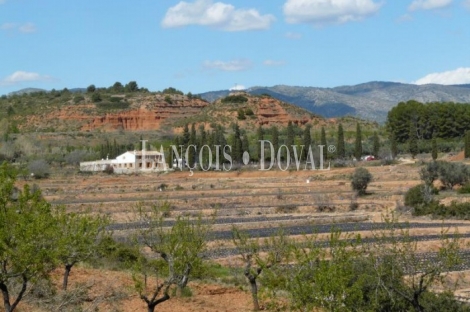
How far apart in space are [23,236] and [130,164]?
8109 cm

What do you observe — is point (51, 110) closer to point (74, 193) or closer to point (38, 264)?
point (74, 193)

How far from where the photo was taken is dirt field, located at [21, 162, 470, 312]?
24562 mm

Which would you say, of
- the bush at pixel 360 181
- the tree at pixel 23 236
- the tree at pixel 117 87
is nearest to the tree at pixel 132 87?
the tree at pixel 117 87

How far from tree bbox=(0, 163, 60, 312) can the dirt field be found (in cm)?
571

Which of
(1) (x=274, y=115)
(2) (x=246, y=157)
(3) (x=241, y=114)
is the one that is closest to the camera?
(2) (x=246, y=157)

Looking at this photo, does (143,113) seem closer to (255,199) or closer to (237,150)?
(237,150)

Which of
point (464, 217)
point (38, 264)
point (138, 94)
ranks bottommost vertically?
point (464, 217)

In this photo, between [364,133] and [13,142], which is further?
[364,133]

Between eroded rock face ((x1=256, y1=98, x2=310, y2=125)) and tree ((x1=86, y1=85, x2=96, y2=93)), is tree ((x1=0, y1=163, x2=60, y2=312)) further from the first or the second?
tree ((x1=86, y1=85, x2=96, y2=93))

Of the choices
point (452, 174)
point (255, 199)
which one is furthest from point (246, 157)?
point (452, 174)

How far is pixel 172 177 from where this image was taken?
85.3m

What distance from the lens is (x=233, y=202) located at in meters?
60.3

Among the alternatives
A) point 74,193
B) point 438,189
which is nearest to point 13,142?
Result: point 74,193

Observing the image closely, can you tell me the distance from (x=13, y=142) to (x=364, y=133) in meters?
54.5
